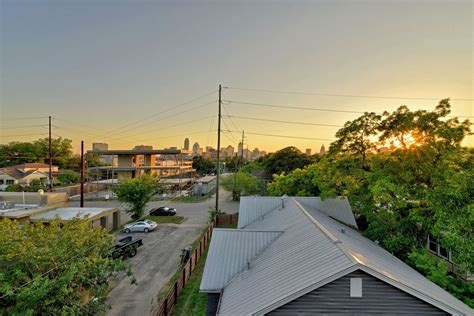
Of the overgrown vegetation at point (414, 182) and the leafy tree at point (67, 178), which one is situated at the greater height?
the overgrown vegetation at point (414, 182)

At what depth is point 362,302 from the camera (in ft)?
21.9

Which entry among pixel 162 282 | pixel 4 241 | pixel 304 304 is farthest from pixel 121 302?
pixel 304 304

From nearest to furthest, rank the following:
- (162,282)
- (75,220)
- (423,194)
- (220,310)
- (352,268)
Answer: (352,268) < (220,310) < (75,220) < (423,194) < (162,282)

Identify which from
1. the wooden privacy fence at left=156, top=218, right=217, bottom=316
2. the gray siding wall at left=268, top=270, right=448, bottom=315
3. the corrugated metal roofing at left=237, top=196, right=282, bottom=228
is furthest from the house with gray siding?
the corrugated metal roofing at left=237, top=196, right=282, bottom=228

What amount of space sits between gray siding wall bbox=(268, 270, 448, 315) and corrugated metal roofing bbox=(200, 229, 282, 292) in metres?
3.14

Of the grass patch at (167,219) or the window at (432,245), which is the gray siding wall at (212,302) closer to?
the window at (432,245)

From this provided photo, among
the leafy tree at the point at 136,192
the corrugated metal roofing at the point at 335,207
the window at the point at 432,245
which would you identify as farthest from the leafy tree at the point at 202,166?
the window at the point at 432,245

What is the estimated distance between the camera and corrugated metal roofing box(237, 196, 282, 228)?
54.9ft

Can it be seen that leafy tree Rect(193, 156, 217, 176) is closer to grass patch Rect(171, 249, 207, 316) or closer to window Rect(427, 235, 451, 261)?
grass patch Rect(171, 249, 207, 316)

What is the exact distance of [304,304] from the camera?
263 inches

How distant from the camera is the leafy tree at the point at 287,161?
154 feet

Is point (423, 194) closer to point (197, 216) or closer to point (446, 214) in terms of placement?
point (446, 214)

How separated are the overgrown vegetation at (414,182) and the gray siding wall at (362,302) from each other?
3.74m

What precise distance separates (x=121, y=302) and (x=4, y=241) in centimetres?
562
